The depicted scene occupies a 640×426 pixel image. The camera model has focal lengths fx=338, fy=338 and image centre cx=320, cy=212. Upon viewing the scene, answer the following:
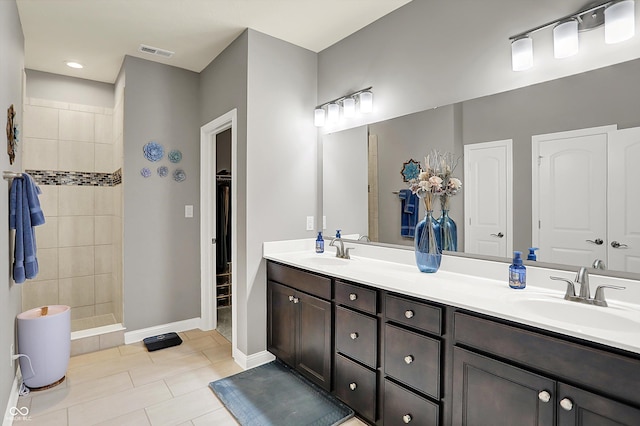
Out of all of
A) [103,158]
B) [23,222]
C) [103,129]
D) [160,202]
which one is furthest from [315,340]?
[103,129]

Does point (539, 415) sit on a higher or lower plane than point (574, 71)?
lower

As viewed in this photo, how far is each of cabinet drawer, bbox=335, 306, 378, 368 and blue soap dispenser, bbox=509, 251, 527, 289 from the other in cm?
72

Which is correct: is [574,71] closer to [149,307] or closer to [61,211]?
[149,307]

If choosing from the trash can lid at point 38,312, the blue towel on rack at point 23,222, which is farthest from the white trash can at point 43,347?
the blue towel on rack at point 23,222

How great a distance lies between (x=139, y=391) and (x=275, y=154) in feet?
6.65

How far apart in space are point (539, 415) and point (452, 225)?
3.59 feet

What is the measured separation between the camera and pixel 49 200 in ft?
11.8

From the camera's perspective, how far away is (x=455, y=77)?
6.92ft

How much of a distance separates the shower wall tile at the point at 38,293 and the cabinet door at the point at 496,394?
405 centimetres

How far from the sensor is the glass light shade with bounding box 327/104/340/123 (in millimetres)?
2896

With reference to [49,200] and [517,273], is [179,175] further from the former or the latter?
[517,273]

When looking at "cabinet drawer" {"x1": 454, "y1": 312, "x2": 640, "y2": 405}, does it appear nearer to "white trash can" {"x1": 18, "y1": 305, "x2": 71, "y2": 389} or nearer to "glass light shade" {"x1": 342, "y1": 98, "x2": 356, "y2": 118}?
"glass light shade" {"x1": 342, "y1": 98, "x2": 356, "y2": 118}

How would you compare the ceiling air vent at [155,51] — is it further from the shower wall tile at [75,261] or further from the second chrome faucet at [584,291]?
the second chrome faucet at [584,291]

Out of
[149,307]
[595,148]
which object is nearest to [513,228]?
[595,148]
